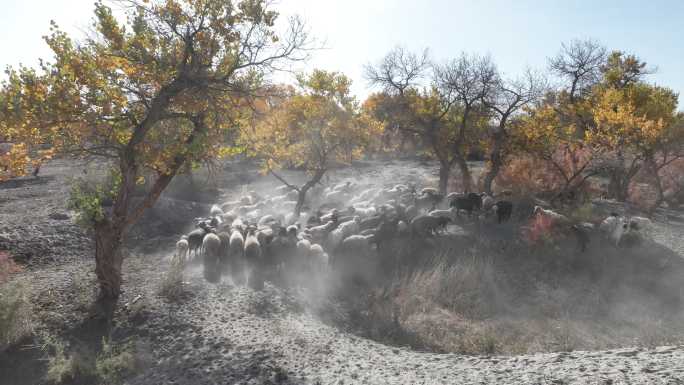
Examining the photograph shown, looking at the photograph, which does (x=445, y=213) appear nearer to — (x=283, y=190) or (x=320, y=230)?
(x=320, y=230)

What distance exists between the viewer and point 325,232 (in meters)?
14.8

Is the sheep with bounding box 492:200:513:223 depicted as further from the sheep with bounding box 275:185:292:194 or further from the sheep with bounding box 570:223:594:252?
the sheep with bounding box 275:185:292:194

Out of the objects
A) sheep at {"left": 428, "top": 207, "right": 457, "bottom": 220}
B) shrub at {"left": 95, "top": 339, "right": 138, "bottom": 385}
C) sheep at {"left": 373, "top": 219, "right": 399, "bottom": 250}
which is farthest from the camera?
sheep at {"left": 428, "top": 207, "right": 457, "bottom": 220}

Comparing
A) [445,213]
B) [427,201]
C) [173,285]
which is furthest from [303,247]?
[427,201]

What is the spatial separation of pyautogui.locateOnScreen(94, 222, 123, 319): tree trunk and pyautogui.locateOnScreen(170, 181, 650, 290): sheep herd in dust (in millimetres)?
2075

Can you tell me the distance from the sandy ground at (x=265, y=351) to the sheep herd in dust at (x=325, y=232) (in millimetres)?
1173

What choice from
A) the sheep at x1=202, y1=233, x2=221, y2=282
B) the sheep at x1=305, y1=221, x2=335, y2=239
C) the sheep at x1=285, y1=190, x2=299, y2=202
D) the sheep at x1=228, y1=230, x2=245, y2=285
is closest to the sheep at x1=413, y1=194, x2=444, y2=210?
the sheep at x1=305, y1=221, x2=335, y2=239

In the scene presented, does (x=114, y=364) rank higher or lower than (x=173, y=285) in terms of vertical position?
lower

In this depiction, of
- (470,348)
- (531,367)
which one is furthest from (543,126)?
(531,367)

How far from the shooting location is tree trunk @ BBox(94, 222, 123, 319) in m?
8.70

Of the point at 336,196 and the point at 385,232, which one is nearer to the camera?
the point at 385,232

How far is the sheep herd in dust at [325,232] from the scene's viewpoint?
41.2ft

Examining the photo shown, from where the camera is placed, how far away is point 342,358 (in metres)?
7.46

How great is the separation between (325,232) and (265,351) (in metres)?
7.50
